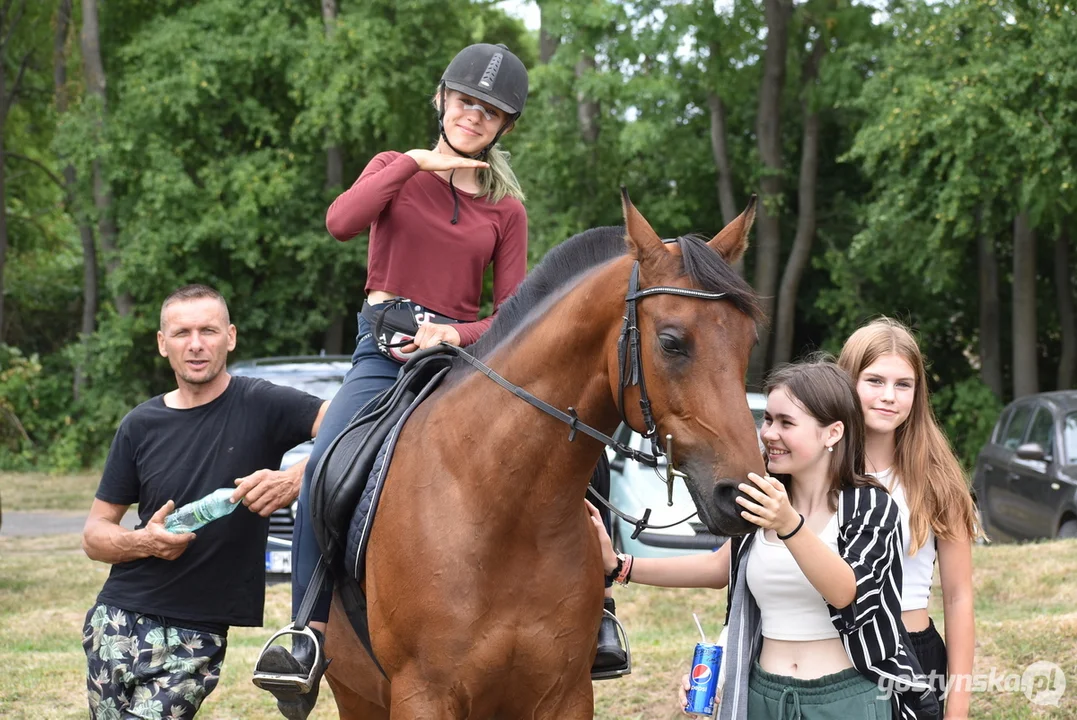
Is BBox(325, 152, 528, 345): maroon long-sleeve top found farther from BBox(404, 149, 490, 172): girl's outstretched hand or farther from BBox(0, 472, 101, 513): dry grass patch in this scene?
BBox(0, 472, 101, 513): dry grass patch

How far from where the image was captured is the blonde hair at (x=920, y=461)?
11.8ft

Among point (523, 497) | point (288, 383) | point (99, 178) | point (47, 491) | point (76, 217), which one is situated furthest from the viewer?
point (76, 217)

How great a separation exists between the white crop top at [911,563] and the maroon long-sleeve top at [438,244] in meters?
1.45

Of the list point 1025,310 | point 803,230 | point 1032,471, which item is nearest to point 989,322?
point 1025,310

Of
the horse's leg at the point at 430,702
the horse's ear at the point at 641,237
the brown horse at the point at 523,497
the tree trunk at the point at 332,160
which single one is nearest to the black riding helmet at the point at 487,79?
the brown horse at the point at 523,497

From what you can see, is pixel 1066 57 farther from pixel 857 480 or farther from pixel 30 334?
pixel 30 334

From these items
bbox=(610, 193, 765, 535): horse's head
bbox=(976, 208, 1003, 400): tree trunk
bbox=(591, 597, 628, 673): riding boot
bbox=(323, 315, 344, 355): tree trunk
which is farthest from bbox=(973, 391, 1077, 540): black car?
bbox=(323, 315, 344, 355): tree trunk

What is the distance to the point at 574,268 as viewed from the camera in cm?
350

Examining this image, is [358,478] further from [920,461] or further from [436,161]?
[920,461]

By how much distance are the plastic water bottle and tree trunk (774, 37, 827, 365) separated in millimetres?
17453

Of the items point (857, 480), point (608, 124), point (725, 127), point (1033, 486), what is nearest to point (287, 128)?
point (608, 124)

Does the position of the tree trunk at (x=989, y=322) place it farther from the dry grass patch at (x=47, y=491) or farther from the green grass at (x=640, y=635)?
the dry grass patch at (x=47, y=491)

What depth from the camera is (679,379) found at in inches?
119

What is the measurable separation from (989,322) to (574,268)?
63.0ft
